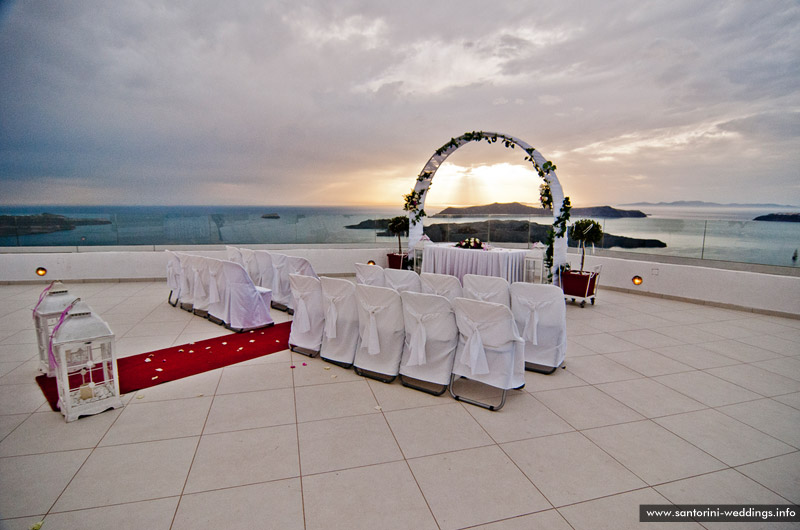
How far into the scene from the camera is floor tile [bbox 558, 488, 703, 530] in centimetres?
157

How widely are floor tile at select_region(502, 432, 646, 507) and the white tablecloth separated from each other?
370 cm

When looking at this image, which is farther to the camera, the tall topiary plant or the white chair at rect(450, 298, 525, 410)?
the tall topiary plant

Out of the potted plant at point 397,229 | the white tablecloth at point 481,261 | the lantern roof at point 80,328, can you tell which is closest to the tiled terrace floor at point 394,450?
the lantern roof at point 80,328

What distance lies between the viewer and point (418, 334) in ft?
8.95

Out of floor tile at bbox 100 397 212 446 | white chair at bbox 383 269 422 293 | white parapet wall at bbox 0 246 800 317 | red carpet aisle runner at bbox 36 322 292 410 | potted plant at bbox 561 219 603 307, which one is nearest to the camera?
floor tile at bbox 100 397 212 446

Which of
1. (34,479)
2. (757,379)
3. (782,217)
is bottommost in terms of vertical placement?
(757,379)

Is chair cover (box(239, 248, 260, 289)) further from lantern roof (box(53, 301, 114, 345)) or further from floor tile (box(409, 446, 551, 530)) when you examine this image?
floor tile (box(409, 446, 551, 530))

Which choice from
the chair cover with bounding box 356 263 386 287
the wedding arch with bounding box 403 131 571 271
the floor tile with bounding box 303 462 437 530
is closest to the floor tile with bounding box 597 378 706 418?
the floor tile with bounding box 303 462 437 530

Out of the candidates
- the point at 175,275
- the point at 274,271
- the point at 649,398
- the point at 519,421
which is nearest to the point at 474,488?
the point at 519,421

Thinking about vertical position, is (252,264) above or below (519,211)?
below

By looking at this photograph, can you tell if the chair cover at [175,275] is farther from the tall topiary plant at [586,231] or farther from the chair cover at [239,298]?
the tall topiary plant at [586,231]

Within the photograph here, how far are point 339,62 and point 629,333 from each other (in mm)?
7244

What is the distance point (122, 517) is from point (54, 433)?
1.16 m

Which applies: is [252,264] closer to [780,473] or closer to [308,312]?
[308,312]
